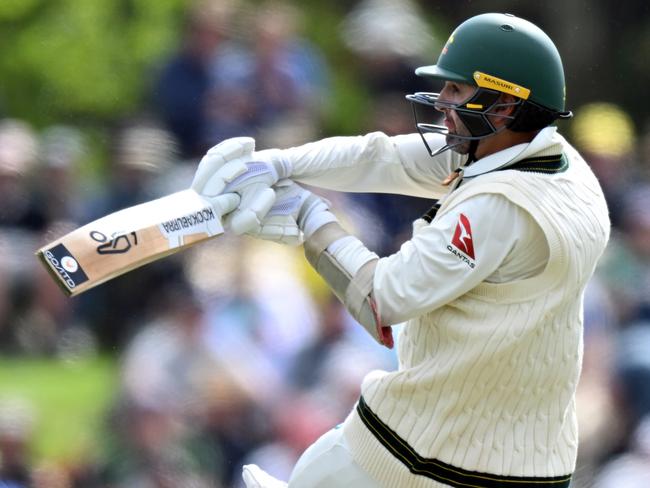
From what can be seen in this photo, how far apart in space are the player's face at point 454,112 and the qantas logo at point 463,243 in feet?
0.81

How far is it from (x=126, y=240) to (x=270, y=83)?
7.60 feet

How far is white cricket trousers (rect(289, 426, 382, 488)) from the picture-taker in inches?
112

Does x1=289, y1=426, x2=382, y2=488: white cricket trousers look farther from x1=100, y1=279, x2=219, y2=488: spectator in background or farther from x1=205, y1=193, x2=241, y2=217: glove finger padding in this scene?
x1=100, y1=279, x2=219, y2=488: spectator in background

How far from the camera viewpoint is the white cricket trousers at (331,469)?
286cm

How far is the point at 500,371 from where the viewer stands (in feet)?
8.80

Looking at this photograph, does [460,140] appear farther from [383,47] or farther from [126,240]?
[383,47]

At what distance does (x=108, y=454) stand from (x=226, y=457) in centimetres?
42

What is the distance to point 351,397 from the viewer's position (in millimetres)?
4637

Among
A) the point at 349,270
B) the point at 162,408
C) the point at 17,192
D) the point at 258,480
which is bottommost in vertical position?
the point at 162,408

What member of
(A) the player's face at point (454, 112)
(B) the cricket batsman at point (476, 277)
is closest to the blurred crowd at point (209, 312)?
(B) the cricket batsman at point (476, 277)

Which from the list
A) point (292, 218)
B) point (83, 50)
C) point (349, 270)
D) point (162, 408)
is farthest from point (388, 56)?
point (349, 270)

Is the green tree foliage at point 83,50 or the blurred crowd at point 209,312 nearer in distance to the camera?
the blurred crowd at point 209,312

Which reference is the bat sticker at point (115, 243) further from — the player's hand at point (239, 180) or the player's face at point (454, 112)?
the player's face at point (454, 112)

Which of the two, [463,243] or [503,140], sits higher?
[503,140]
